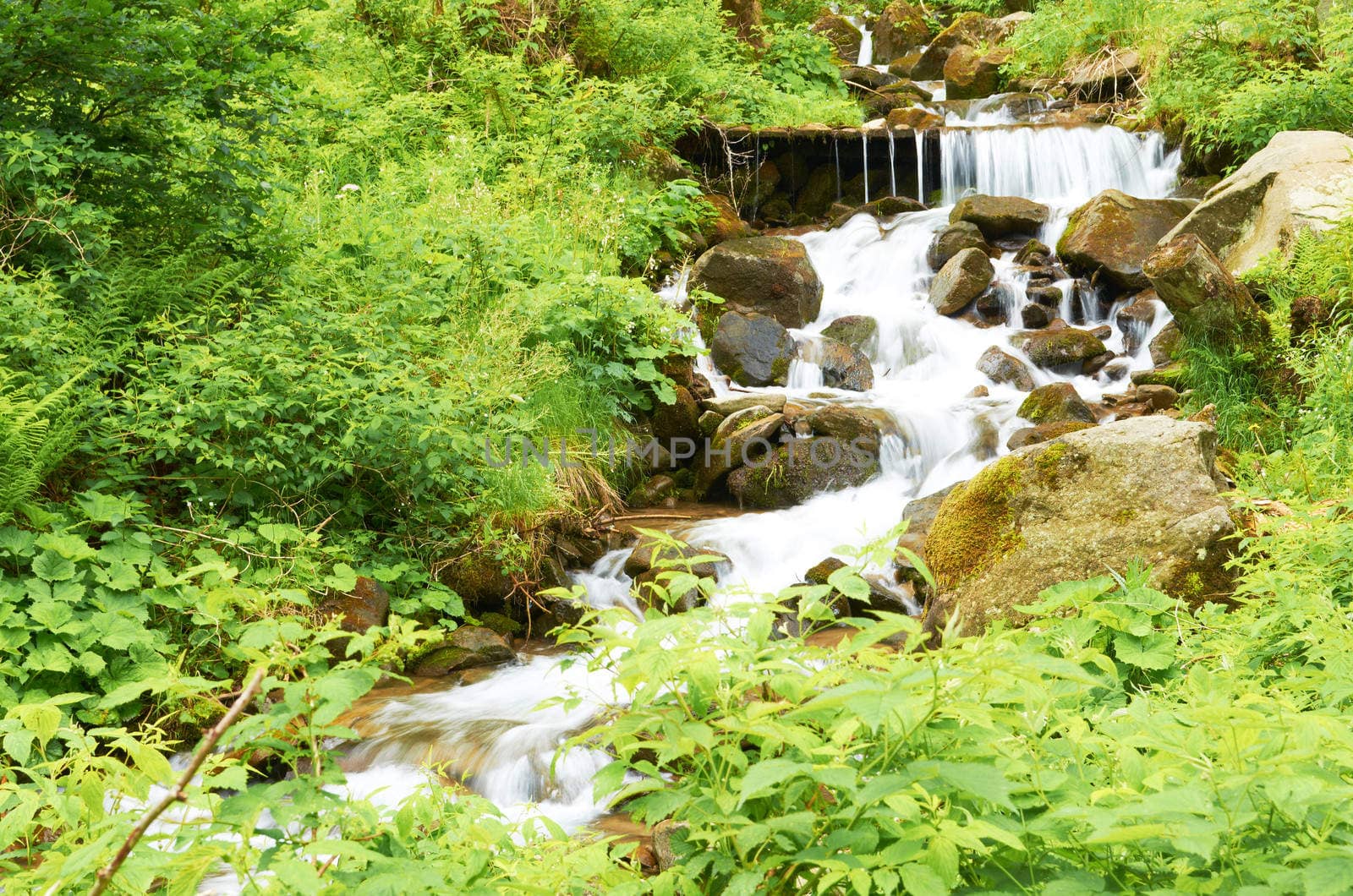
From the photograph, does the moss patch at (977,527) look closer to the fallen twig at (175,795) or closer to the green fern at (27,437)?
the fallen twig at (175,795)

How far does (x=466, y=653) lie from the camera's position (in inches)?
220

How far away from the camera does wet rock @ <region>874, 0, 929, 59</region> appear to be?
1869 cm

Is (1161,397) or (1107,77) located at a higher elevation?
(1107,77)

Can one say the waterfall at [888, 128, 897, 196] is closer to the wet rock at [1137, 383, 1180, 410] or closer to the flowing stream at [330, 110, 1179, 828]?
the flowing stream at [330, 110, 1179, 828]

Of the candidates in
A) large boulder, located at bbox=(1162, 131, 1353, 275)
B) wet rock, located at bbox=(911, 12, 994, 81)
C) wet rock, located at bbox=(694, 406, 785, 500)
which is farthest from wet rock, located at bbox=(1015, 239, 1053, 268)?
wet rock, located at bbox=(911, 12, 994, 81)

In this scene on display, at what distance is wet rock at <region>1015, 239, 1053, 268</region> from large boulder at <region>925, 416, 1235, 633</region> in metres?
6.27

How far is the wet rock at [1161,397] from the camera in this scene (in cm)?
769

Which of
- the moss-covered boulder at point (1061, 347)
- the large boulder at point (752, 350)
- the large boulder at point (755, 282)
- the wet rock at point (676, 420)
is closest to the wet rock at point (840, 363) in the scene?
the large boulder at point (752, 350)

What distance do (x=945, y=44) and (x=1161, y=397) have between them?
38.9 feet

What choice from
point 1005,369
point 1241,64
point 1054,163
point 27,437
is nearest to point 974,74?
point 1054,163

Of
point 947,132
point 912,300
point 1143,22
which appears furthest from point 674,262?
point 1143,22

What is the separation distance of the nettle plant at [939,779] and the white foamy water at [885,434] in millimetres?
185

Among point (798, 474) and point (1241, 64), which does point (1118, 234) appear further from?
point (798, 474)

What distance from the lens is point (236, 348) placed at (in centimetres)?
521
